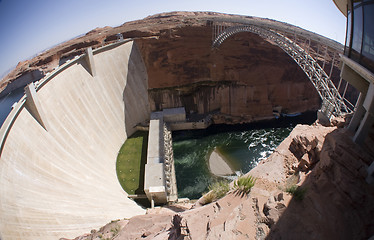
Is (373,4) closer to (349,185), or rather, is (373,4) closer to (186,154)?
(349,185)

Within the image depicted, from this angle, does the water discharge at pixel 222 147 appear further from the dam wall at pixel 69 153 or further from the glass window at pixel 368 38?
the glass window at pixel 368 38

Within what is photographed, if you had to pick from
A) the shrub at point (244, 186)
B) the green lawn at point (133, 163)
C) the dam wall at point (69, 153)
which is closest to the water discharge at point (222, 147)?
the green lawn at point (133, 163)

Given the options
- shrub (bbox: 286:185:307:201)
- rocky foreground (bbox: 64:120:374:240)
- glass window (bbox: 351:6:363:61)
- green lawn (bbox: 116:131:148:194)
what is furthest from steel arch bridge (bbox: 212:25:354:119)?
green lawn (bbox: 116:131:148:194)

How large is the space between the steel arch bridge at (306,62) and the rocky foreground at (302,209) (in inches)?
283

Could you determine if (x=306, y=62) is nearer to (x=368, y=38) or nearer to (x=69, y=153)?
(x=368, y=38)

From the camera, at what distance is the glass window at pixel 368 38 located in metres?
7.85

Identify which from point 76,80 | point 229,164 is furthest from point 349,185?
point 76,80

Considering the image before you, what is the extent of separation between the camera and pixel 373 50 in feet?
26.5

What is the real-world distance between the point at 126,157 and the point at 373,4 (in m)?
24.4

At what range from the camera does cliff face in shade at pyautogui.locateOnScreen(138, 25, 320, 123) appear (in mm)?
33312

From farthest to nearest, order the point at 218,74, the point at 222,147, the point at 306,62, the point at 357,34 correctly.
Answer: the point at 218,74 < the point at 222,147 < the point at 306,62 < the point at 357,34

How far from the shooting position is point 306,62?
1988cm

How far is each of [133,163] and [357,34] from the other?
72.7 ft

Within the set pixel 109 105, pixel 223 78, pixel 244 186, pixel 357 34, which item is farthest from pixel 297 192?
pixel 223 78
